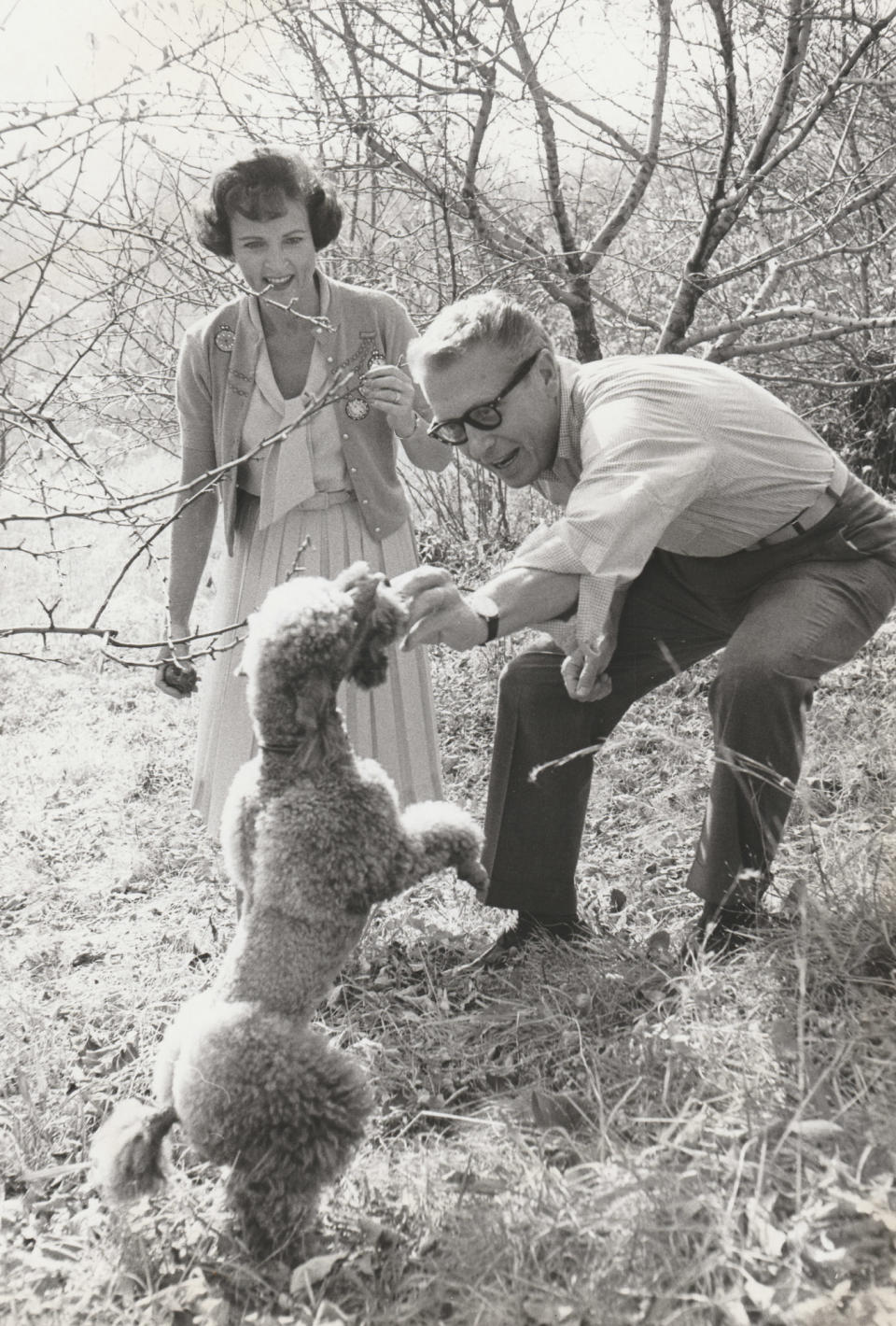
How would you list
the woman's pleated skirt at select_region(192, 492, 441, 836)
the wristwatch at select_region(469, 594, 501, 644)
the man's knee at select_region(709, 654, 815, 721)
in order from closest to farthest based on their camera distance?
the wristwatch at select_region(469, 594, 501, 644), the man's knee at select_region(709, 654, 815, 721), the woman's pleated skirt at select_region(192, 492, 441, 836)

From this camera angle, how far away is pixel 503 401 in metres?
2.94

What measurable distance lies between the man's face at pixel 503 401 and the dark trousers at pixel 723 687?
55 centimetres

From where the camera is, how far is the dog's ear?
2.29 metres

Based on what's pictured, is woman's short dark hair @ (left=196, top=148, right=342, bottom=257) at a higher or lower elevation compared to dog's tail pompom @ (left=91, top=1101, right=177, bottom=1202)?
higher

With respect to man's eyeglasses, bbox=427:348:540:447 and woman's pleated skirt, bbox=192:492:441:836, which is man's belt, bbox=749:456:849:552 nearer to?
man's eyeglasses, bbox=427:348:540:447

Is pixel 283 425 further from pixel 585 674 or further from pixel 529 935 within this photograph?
pixel 529 935

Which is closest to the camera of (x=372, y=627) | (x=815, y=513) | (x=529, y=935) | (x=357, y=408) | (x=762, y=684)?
(x=372, y=627)

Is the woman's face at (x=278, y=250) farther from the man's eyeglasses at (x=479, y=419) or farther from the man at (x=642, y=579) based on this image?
the man's eyeglasses at (x=479, y=419)

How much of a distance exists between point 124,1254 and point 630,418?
2.20m

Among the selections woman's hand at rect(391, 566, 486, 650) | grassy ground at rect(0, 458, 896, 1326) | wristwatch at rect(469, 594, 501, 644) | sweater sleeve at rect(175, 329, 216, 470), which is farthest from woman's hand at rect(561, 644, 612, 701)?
sweater sleeve at rect(175, 329, 216, 470)

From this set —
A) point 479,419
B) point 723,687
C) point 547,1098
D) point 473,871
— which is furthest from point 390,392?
point 547,1098

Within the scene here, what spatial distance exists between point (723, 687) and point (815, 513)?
598 mm

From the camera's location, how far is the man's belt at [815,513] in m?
3.05

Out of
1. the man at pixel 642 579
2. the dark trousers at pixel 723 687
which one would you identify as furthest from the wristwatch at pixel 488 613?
the dark trousers at pixel 723 687
